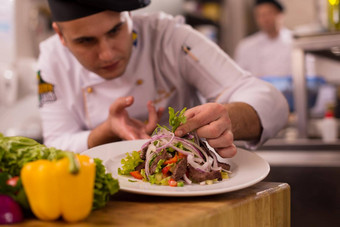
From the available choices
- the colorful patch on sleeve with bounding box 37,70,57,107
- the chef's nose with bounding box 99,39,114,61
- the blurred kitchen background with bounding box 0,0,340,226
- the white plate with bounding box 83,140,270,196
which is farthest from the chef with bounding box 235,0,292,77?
the white plate with bounding box 83,140,270,196

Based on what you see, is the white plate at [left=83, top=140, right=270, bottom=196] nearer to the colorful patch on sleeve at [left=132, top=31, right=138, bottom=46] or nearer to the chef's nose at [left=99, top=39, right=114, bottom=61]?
the chef's nose at [left=99, top=39, right=114, bottom=61]

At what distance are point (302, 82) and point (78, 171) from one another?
1.93m

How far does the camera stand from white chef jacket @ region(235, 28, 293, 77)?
5.91m

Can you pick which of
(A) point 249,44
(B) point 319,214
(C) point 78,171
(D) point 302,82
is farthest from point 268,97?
(A) point 249,44

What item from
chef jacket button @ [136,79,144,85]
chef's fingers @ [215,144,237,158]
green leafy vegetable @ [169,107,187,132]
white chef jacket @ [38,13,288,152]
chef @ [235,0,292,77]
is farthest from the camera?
chef @ [235,0,292,77]

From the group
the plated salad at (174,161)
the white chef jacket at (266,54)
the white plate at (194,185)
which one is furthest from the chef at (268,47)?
the plated salad at (174,161)

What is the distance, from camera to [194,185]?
1.00m

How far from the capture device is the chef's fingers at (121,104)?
1421 mm

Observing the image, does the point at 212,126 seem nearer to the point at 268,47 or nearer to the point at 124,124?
the point at 124,124

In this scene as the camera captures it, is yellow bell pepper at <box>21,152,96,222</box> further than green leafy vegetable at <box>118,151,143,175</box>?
No

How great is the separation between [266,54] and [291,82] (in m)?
1.63

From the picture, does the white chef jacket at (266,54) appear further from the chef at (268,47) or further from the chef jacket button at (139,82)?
the chef jacket button at (139,82)

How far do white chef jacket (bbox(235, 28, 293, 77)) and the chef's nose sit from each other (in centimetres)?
450

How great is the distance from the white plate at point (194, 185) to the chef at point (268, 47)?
4.78m
